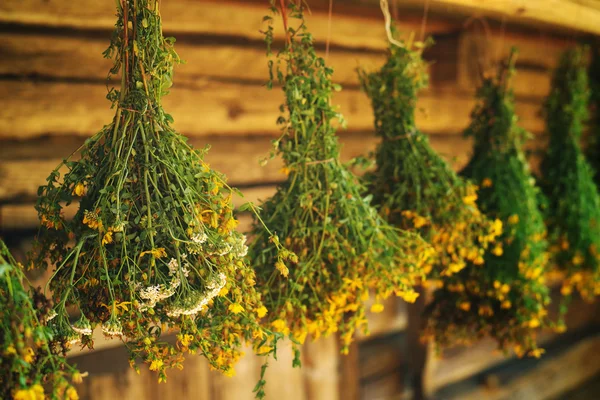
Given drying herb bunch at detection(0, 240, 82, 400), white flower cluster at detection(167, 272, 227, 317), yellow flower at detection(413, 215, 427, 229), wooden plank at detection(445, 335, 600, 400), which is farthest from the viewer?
wooden plank at detection(445, 335, 600, 400)

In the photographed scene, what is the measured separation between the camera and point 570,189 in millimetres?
1788

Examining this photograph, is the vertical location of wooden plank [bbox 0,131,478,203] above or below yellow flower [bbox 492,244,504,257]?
above

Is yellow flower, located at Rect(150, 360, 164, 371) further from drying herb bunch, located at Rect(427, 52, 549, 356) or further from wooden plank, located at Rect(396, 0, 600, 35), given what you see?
wooden plank, located at Rect(396, 0, 600, 35)

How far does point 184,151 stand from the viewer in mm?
932

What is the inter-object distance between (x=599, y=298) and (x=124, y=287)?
12.2 feet

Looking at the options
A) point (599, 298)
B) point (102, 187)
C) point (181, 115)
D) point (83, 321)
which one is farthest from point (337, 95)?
point (599, 298)

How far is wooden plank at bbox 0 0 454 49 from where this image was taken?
4.60 feet

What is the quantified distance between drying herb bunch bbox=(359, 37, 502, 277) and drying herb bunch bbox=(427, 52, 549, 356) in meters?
0.16

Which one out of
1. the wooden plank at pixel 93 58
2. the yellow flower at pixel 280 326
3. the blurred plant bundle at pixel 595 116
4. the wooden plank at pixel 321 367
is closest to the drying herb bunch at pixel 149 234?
Answer: the yellow flower at pixel 280 326

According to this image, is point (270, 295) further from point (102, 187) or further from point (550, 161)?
point (550, 161)

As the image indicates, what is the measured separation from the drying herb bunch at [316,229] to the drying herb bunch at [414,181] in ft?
0.67

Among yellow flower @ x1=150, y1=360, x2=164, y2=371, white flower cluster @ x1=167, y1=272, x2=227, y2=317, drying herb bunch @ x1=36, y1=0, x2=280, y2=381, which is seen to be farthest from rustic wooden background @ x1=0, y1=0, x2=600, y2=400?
yellow flower @ x1=150, y1=360, x2=164, y2=371

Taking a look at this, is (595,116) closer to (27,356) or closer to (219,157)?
(219,157)

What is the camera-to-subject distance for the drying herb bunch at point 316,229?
3.53 ft
